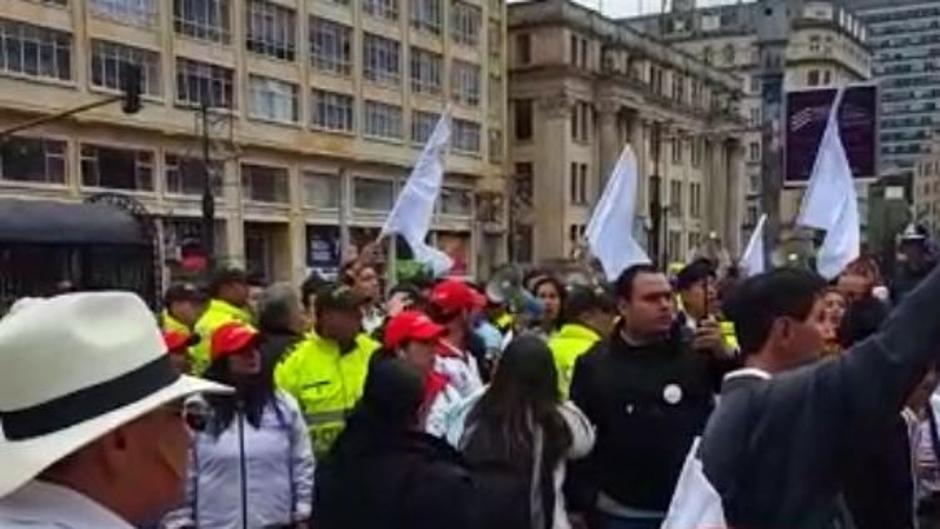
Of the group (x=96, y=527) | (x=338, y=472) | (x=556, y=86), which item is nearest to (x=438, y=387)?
(x=338, y=472)

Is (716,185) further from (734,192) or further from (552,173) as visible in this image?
(552,173)

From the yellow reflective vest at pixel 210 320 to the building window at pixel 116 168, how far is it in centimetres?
3235

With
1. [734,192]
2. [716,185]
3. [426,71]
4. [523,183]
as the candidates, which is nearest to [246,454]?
[426,71]

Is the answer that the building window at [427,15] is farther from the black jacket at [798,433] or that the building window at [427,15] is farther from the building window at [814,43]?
the black jacket at [798,433]

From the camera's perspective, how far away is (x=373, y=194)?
54.5 m

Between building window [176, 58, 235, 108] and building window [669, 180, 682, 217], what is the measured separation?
45.9 metres

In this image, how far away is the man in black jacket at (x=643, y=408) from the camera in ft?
17.3

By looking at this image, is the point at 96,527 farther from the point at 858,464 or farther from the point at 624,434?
the point at 624,434

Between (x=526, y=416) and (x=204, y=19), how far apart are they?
42164mm

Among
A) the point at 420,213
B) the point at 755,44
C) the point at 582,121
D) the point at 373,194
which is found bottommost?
the point at 420,213

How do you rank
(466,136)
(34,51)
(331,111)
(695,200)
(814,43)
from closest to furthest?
(34,51) → (331,111) → (466,136) → (695,200) → (814,43)

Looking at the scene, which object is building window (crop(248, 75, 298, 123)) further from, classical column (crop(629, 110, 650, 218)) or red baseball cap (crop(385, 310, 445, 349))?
red baseball cap (crop(385, 310, 445, 349))

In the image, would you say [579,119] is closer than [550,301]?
No

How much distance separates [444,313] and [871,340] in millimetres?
4437
